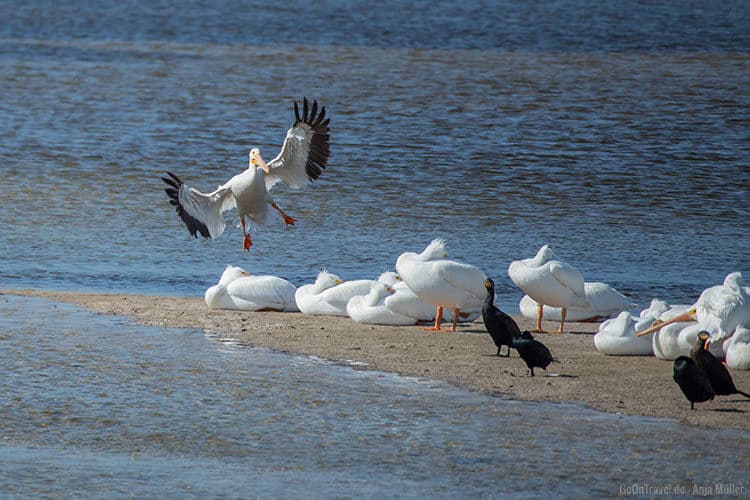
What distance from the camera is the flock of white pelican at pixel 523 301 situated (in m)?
7.73

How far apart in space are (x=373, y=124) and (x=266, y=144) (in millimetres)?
1984

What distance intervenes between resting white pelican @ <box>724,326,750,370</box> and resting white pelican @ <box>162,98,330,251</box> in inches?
166

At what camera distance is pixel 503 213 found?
14383 mm

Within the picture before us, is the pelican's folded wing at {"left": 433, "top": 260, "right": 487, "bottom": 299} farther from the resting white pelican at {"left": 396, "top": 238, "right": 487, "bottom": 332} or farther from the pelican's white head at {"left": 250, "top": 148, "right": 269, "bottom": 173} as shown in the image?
the pelican's white head at {"left": 250, "top": 148, "right": 269, "bottom": 173}

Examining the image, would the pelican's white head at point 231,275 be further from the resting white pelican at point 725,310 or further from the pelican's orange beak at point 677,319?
the resting white pelican at point 725,310

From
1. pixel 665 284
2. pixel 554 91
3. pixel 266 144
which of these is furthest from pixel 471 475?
pixel 554 91

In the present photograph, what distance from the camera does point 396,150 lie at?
1811 centimetres

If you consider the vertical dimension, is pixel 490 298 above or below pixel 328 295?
above

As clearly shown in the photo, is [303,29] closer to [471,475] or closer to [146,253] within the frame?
[146,253]

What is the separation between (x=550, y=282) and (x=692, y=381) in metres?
2.16

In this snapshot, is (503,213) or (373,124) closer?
(503,213)

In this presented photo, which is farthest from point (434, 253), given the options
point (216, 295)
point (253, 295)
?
point (216, 295)

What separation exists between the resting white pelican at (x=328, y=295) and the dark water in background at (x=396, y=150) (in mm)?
1549

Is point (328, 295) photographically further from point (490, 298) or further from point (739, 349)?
point (739, 349)
